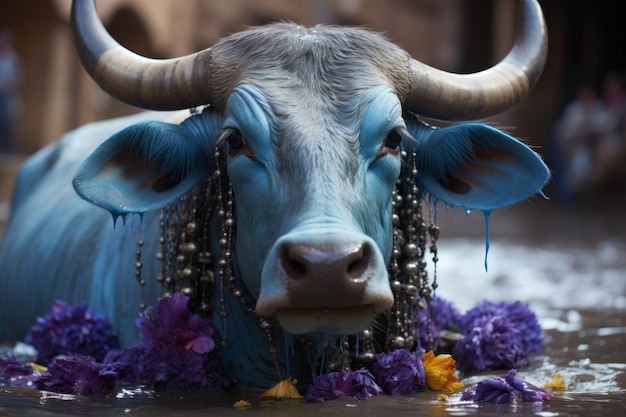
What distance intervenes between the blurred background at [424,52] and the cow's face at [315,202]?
699 cm

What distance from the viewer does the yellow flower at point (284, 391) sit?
11.7 ft

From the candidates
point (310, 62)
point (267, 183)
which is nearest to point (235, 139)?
point (267, 183)

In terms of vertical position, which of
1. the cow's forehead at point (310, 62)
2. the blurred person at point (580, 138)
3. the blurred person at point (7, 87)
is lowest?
the cow's forehead at point (310, 62)

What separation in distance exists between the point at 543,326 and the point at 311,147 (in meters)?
2.68

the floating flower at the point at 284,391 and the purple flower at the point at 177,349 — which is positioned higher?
the purple flower at the point at 177,349

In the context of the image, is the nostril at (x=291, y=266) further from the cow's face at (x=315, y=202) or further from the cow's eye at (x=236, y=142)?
the cow's eye at (x=236, y=142)

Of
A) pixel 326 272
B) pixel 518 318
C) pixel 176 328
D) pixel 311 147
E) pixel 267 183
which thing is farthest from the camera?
pixel 518 318

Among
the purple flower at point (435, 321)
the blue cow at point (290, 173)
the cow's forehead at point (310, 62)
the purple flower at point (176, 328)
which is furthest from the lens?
the purple flower at point (435, 321)

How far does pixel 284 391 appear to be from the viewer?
11.7 feet

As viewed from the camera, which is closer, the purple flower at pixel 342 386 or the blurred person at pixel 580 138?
the purple flower at pixel 342 386

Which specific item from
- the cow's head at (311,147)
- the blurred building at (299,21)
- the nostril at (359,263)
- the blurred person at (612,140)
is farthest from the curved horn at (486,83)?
the blurred person at (612,140)

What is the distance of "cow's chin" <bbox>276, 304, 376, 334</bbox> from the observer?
3.09 metres

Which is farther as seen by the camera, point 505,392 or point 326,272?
point 505,392

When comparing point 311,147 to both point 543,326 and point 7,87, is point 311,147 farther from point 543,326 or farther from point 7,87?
point 7,87
